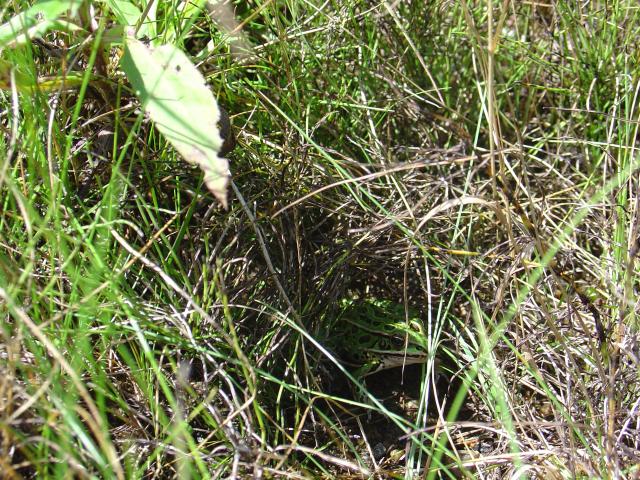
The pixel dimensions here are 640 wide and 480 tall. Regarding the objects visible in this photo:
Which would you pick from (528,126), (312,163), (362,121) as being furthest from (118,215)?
(528,126)

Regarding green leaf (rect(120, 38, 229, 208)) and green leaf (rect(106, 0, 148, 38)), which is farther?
green leaf (rect(106, 0, 148, 38))

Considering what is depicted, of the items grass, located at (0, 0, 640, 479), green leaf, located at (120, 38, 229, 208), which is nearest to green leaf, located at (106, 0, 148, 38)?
grass, located at (0, 0, 640, 479)

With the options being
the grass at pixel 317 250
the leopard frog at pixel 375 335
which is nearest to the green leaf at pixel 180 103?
the grass at pixel 317 250

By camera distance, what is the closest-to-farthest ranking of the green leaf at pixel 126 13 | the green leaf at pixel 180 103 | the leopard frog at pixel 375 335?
the green leaf at pixel 180 103, the green leaf at pixel 126 13, the leopard frog at pixel 375 335

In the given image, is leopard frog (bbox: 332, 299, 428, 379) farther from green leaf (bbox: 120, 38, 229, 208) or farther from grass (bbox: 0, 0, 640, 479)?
green leaf (bbox: 120, 38, 229, 208)

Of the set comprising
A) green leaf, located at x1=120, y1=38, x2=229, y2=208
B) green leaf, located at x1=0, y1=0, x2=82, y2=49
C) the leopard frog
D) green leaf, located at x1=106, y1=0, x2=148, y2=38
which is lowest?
the leopard frog

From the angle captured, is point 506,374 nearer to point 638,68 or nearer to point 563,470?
point 563,470

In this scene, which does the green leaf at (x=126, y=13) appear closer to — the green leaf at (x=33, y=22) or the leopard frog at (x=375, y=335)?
the green leaf at (x=33, y=22)
